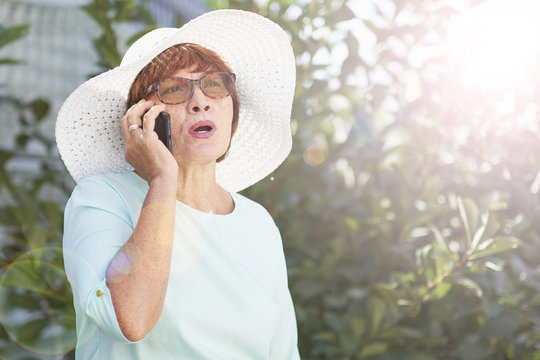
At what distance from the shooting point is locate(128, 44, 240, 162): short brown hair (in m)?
1.21

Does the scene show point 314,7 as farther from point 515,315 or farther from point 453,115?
point 515,315

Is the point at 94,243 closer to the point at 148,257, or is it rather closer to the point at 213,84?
the point at 148,257

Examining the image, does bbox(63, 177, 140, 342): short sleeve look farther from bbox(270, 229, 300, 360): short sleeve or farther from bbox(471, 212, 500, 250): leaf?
bbox(471, 212, 500, 250): leaf

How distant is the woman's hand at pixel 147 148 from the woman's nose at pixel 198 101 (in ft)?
0.22

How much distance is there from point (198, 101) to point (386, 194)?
→ 1054mm

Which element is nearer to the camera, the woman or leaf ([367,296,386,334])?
the woman

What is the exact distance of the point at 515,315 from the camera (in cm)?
176

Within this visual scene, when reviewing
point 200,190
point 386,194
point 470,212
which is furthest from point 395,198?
point 200,190

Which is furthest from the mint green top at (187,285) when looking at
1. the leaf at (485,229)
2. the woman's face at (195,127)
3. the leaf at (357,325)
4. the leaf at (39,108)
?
the leaf at (39,108)

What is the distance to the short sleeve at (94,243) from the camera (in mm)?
902

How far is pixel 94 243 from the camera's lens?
98cm

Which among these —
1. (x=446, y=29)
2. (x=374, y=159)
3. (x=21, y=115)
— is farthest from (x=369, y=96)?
(x=21, y=115)

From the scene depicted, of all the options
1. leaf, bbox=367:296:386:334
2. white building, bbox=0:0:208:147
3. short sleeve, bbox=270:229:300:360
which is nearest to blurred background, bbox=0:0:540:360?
leaf, bbox=367:296:386:334

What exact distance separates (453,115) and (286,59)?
33.0 inches
